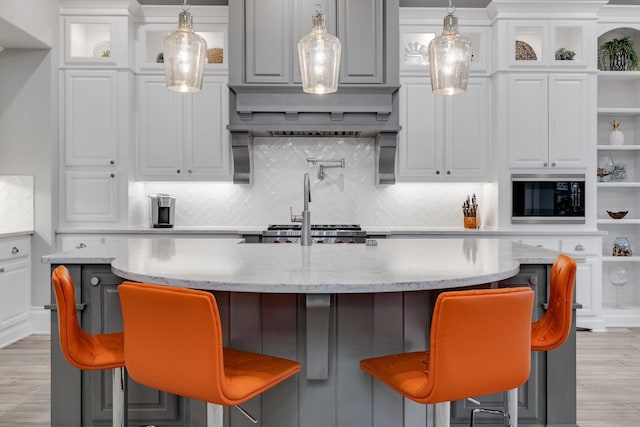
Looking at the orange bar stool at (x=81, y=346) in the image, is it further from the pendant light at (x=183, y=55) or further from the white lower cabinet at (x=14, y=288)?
the white lower cabinet at (x=14, y=288)

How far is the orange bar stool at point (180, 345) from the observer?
1293mm

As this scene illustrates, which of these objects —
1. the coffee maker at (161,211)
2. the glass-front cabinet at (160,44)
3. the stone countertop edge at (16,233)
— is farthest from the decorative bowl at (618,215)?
the stone countertop edge at (16,233)

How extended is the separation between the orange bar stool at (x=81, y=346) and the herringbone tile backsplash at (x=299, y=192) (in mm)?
2976

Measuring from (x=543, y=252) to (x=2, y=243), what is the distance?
3806mm

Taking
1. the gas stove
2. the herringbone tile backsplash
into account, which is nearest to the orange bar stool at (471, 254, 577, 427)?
the gas stove

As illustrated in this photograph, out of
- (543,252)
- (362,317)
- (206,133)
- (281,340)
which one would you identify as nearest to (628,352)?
(543,252)

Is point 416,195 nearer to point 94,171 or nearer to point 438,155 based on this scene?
point 438,155

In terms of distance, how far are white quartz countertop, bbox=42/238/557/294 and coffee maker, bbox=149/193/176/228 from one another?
1777 mm

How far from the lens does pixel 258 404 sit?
6.51 feet

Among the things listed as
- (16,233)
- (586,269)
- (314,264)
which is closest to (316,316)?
(314,264)

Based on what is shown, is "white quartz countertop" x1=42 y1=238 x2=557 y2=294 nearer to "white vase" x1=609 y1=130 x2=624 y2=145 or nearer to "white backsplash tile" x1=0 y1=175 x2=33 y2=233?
"white backsplash tile" x1=0 y1=175 x2=33 y2=233

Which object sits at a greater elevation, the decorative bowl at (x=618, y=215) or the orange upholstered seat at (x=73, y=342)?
the decorative bowl at (x=618, y=215)

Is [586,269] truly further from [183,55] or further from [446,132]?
[183,55]

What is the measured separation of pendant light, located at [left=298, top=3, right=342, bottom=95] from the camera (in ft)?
6.50
